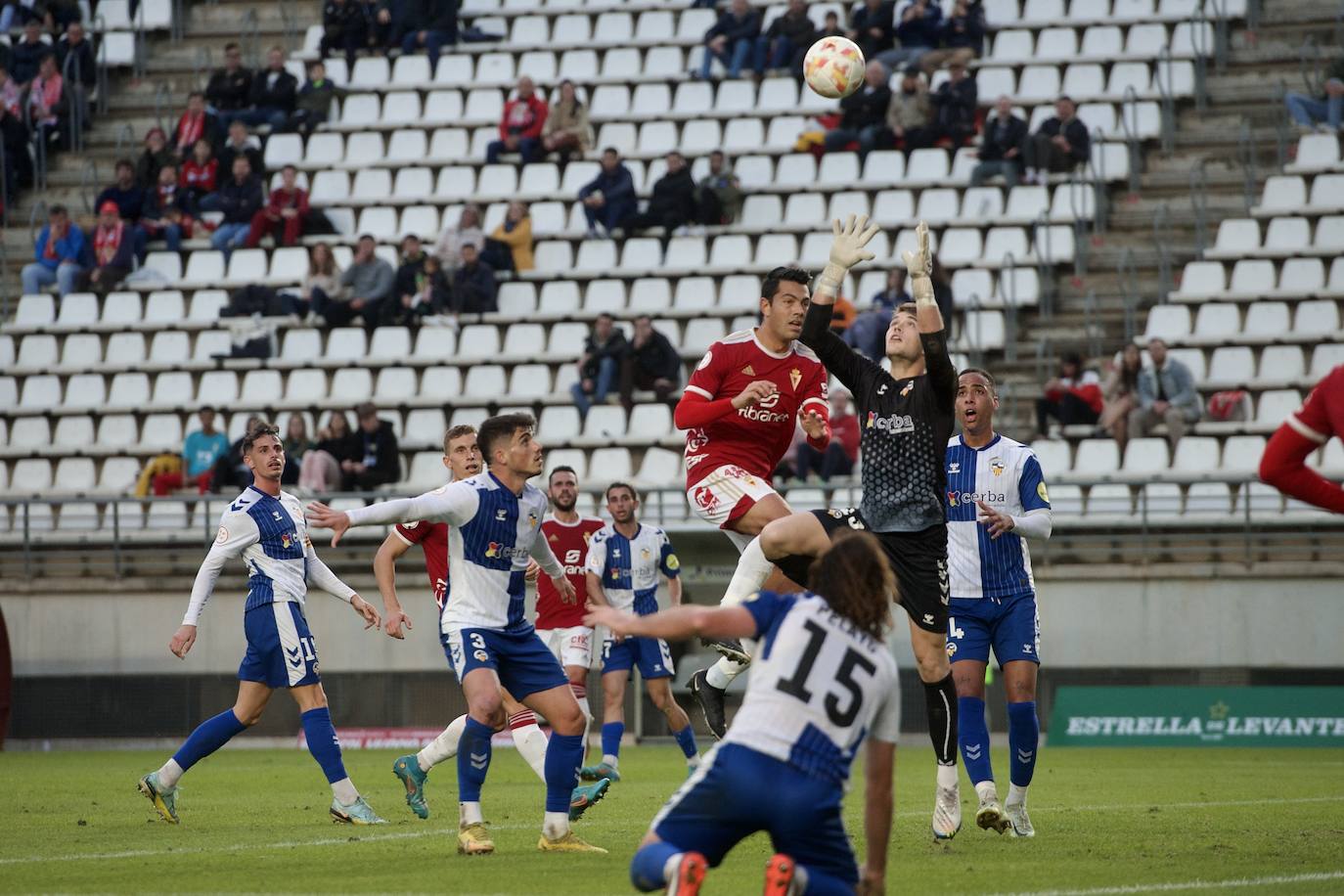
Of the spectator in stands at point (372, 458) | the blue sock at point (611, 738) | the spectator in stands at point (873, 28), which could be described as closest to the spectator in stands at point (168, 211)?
the spectator in stands at point (372, 458)

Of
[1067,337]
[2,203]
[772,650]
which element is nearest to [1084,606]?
[1067,337]

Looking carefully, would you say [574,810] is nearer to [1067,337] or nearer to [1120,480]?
[1120,480]

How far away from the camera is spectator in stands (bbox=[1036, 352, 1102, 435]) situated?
22.0 m

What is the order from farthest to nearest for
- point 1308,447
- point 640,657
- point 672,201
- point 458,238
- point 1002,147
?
1. point 458,238
2. point 672,201
3. point 1002,147
4. point 640,657
5. point 1308,447

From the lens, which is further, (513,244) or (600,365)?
(513,244)

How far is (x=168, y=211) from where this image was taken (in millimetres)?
28844

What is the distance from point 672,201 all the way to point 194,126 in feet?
25.6

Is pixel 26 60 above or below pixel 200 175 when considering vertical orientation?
above

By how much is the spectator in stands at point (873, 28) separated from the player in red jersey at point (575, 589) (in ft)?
39.9

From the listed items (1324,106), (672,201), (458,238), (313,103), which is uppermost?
(313,103)

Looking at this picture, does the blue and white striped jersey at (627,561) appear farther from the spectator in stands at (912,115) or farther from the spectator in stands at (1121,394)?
the spectator in stands at (912,115)

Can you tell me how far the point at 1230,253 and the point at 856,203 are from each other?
4871 millimetres

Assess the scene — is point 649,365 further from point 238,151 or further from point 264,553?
point 264,553

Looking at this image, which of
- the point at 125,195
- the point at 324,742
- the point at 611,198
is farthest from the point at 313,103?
the point at 324,742
